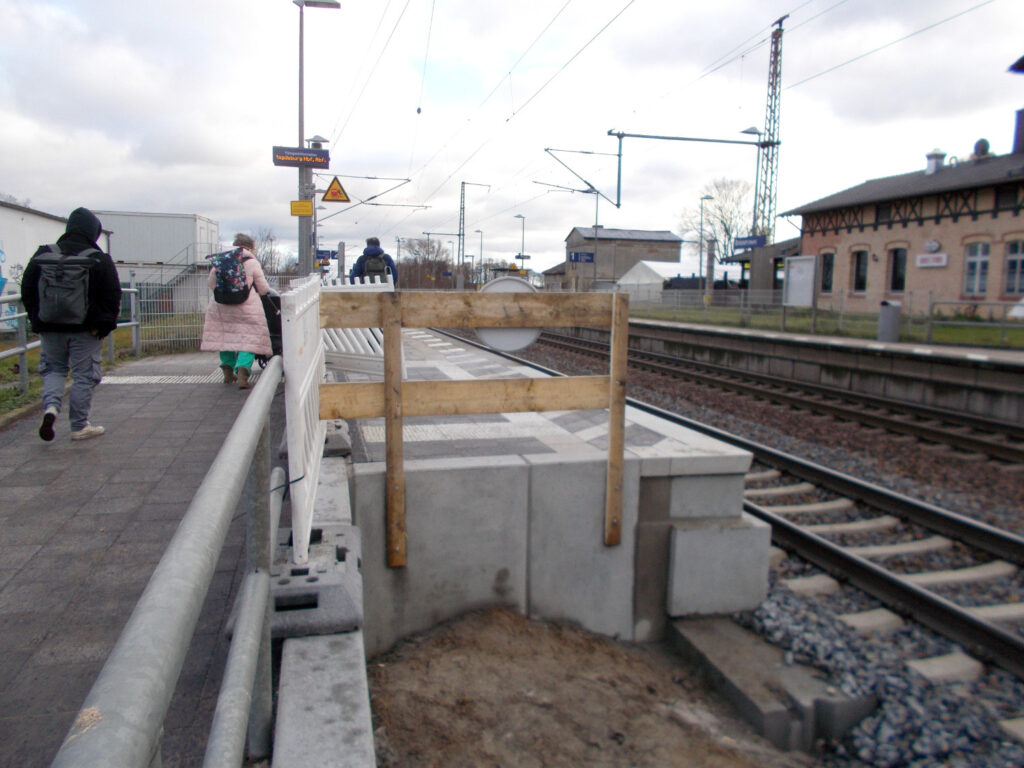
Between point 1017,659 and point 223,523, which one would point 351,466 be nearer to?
point 223,523

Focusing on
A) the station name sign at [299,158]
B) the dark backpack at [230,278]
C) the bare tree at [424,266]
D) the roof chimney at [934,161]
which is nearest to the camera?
the dark backpack at [230,278]

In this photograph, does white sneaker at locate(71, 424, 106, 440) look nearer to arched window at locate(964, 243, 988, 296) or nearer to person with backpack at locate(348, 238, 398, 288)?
person with backpack at locate(348, 238, 398, 288)

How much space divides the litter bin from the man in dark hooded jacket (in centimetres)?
1602

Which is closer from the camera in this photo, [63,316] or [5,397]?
[63,316]

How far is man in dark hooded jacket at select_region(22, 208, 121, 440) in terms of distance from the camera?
18.8 feet

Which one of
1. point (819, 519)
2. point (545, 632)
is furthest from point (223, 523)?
point (819, 519)

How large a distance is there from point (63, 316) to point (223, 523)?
17.1ft

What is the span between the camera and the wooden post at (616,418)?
4535 mm

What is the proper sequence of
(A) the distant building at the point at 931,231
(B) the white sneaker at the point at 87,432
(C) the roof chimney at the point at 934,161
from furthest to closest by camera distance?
(C) the roof chimney at the point at 934,161
(A) the distant building at the point at 931,231
(B) the white sneaker at the point at 87,432

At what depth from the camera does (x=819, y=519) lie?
6414 millimetres

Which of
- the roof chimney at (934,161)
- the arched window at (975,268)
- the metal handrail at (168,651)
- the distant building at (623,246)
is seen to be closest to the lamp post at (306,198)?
the metal handrail at (168,651)

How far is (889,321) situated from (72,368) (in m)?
16.4

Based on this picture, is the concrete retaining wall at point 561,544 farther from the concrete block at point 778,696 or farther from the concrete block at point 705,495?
the concrete block at point 778,696

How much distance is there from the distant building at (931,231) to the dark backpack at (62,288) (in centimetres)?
1850
